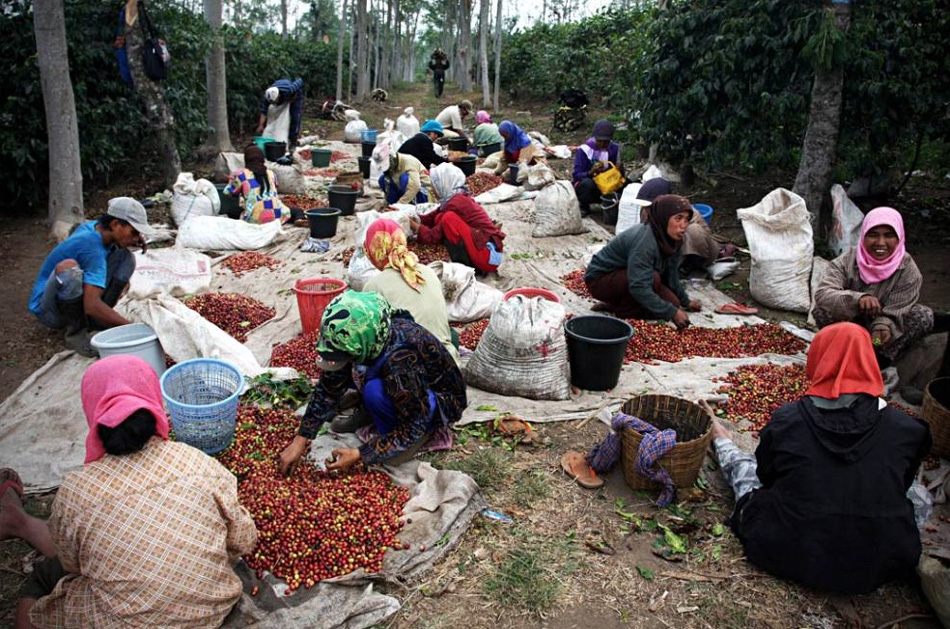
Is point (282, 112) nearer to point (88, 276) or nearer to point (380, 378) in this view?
point (88, 276)

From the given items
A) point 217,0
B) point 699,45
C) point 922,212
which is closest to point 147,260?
point 699,45

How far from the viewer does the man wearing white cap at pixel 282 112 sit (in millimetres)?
10742

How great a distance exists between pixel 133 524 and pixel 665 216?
387 centimetres

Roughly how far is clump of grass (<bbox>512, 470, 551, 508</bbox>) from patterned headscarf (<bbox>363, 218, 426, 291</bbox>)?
1278 millimetres

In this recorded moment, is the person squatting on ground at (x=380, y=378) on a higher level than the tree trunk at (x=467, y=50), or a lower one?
lower

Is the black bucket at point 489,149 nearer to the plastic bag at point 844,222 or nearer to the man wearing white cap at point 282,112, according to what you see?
the man wearing white cap at point 282,112

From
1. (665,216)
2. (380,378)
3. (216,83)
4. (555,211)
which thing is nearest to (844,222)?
(665,216)

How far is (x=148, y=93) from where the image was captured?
8.23m

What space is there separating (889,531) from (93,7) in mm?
9760

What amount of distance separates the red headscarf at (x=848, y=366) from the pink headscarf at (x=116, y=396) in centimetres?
247

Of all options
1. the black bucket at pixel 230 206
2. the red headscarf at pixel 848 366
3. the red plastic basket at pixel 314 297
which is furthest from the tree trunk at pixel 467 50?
the red headscarf at pixel 848 366

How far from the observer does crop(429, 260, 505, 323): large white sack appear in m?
5.18

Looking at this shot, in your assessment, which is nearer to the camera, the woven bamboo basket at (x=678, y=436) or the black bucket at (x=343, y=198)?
the woven bamboo basket at (x=678, y=436)

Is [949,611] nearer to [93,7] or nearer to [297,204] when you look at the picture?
[297,204]
